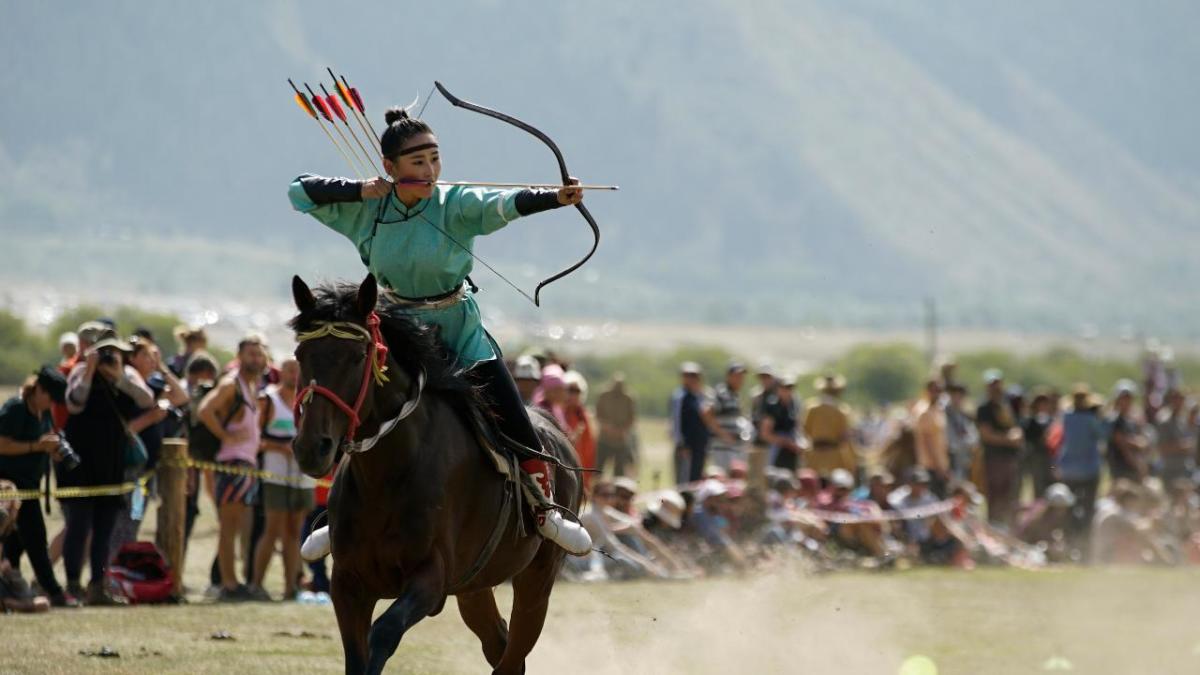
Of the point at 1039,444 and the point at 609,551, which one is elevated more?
the point at 1039,444

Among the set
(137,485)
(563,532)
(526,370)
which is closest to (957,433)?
(526,370)

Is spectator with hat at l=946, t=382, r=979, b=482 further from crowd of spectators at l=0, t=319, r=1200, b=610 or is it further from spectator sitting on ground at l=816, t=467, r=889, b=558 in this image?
spectator sitting on ground at l=816, t=467, r=889, b=558

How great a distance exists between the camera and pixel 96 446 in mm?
14062

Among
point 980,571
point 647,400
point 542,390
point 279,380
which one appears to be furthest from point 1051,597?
point 647,400

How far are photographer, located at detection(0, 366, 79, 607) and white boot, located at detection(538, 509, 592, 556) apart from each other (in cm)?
536

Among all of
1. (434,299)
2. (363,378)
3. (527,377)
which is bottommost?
(527,377)

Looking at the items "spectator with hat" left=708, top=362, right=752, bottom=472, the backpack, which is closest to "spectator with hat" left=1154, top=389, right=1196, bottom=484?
"spectator with hat" left=708, top=362, right=752, bottom=472

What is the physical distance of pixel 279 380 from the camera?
15758 millimetres

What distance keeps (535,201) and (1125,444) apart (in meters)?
16.7

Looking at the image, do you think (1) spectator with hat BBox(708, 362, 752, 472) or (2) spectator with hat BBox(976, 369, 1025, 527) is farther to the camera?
(2) spectator with hat BBox(976, 369, 1025, 527)

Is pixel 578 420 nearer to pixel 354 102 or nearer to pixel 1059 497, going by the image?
pixel 1059 497

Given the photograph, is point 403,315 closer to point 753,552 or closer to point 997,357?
Answer: point 753,552

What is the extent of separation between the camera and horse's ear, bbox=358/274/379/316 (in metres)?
7.82

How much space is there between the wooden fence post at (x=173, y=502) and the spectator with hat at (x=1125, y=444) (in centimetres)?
1328
